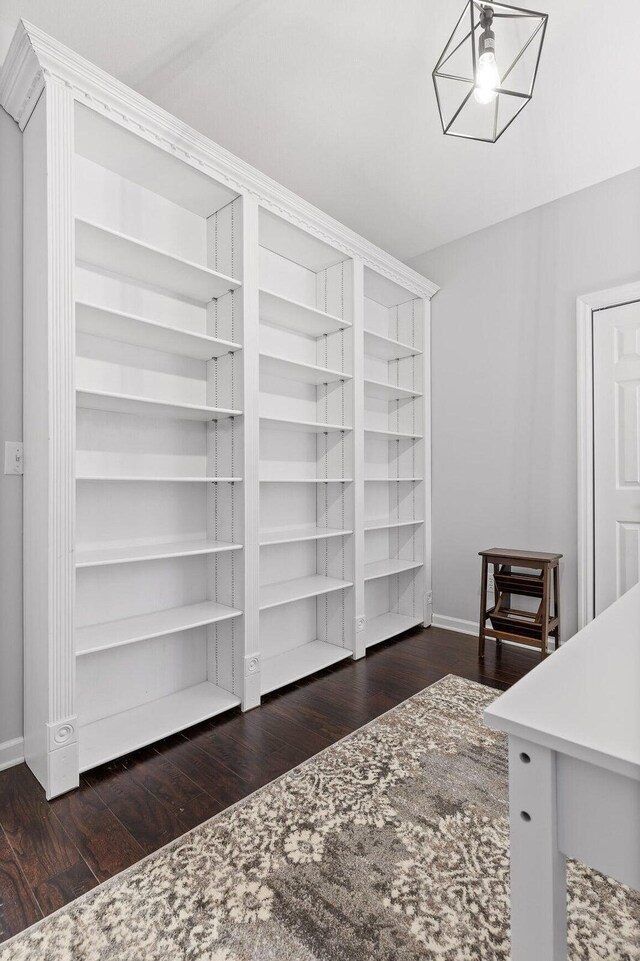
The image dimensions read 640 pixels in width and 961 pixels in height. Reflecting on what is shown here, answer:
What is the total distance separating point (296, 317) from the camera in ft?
9.08

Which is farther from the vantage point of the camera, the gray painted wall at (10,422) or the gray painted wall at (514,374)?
the gray painted wall at (514,374)

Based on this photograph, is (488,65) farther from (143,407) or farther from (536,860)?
(536,860)

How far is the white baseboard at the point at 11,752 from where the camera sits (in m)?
1.81

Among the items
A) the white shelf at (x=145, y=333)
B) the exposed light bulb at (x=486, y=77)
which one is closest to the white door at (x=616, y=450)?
the exposed light bulb at (x=486, y=77)

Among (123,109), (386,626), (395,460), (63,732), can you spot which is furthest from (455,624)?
(123,109)

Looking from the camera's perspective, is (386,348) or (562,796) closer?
(562,796)

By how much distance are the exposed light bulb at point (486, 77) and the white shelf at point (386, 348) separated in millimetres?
1633

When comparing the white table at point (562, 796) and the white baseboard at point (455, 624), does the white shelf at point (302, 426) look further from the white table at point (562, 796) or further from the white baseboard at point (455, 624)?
the white table at point (562, 796)

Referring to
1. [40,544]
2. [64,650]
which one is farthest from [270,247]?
[64,650]

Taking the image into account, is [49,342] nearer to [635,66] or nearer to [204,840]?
[204,840]

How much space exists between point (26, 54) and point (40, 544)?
66.5 inches

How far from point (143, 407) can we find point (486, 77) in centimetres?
166

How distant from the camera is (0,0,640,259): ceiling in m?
1.81

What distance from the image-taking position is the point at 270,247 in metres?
2.80
